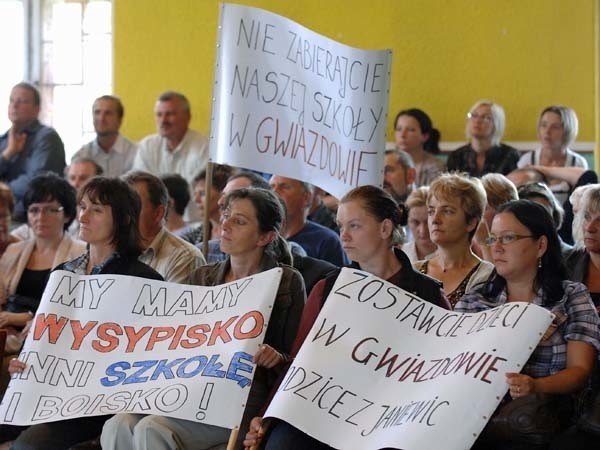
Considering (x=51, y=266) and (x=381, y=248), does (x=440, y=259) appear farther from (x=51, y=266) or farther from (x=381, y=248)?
(x=51, y=266)

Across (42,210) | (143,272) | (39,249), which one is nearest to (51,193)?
(42,210)

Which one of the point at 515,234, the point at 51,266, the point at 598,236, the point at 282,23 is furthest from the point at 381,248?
the point at 51,266

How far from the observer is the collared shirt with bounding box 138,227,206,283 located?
16.0ft

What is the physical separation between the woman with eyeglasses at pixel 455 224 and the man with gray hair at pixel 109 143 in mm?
3851

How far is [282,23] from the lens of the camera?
500 cm

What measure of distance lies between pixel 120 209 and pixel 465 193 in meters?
1.29

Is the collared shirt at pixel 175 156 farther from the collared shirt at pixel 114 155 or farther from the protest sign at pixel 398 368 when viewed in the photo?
the protest sign at pixel 398 368

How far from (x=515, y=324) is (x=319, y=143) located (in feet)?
5.64

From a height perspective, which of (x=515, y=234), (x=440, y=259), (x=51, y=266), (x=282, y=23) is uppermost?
(x=282, y=23)

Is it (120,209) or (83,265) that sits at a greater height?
(120,209)

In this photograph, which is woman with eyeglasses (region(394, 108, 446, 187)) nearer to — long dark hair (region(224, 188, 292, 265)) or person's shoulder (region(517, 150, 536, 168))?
person's shoulder (region(517, 150, 536, 168))

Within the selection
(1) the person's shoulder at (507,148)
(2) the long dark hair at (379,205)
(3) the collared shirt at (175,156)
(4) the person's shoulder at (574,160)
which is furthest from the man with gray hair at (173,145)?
(2) the long dark hair at (379,205)

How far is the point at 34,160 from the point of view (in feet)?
25.7

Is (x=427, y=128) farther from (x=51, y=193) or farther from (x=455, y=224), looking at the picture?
(x=455, y=224)
